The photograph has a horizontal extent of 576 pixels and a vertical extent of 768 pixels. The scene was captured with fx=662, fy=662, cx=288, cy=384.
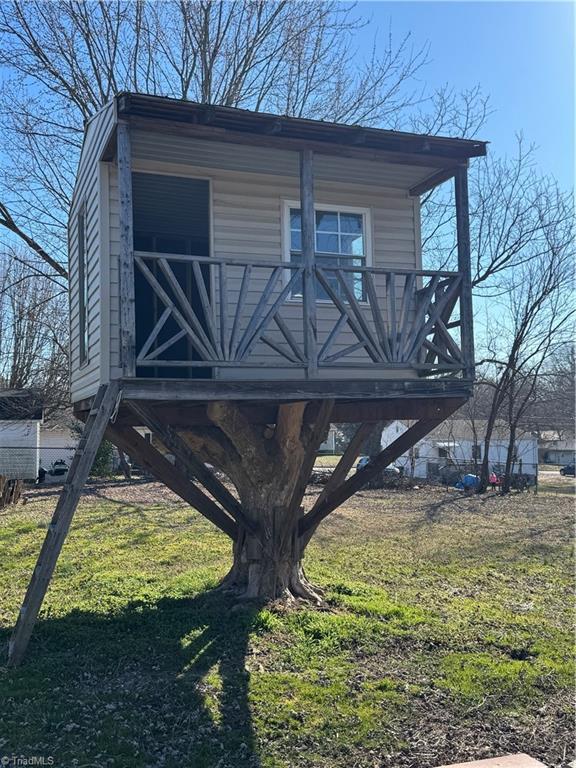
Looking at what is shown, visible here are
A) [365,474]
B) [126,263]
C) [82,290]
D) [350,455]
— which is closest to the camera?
[126,263]

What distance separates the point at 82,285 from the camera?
756cm

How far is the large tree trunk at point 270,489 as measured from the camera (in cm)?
710

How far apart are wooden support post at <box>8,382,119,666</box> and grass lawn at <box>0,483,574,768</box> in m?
0.29

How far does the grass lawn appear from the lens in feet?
13.8

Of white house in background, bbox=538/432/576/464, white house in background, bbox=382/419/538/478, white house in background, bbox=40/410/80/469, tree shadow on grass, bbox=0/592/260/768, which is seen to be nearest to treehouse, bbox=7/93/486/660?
tree shadow on grass, bbox=0/592/260/768

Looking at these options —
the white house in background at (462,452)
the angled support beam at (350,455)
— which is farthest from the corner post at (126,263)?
the white house in background at (462,452)

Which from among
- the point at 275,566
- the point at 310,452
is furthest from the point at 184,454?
the point at 275,566

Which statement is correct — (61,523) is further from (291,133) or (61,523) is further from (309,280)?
(291,133)

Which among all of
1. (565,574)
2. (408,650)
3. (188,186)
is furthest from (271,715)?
(565,574)

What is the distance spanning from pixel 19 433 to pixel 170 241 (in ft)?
56.9

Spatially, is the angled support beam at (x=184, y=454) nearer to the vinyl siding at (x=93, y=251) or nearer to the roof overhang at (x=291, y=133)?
the vinyl siding at (x=93, y=251)

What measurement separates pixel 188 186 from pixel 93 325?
1899mm

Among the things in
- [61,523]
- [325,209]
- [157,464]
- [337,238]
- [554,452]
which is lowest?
[554,452]

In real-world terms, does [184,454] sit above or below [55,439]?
above
